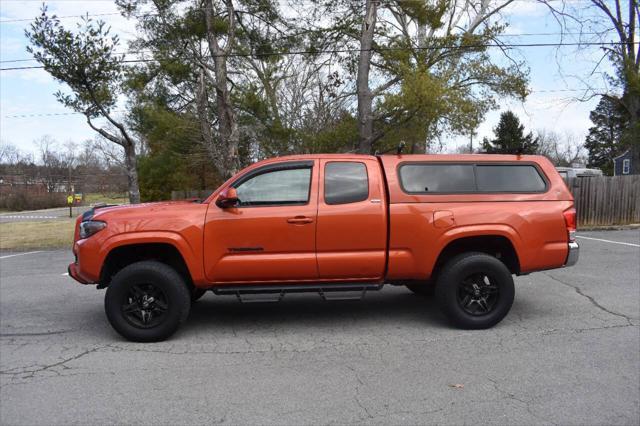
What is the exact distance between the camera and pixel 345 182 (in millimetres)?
5328

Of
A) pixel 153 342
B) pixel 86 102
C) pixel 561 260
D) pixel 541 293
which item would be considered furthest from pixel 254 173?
Answer: pixel 86 102

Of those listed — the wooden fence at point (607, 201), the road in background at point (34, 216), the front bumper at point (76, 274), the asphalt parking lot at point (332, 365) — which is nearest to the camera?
the asphalt parking lot at point (332, 365)

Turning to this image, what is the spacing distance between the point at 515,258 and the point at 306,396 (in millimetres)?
3021

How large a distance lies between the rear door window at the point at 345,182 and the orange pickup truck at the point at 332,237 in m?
0.01

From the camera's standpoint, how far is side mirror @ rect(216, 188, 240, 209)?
4.99 metres

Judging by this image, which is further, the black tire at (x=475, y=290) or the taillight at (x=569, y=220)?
Answer: the taillight at (x=569, y=220)

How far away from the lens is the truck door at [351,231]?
5.14 m

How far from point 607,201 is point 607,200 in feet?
0.13

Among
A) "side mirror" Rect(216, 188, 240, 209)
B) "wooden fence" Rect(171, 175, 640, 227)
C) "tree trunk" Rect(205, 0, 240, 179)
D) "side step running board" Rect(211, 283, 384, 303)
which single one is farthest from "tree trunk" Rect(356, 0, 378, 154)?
"side mirror" Rect(216, 188, 240, 209)

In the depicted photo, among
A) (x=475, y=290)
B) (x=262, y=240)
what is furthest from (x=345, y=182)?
(x=475, y=290)

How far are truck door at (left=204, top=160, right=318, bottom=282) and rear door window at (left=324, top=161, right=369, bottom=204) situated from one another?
20 cm

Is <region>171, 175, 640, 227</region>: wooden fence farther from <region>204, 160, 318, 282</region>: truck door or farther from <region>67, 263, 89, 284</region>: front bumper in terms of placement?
<region>67, 263, 89, 284</region>: front bumper

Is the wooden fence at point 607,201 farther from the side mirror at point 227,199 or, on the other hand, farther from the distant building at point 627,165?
the side mirror at point 227,199

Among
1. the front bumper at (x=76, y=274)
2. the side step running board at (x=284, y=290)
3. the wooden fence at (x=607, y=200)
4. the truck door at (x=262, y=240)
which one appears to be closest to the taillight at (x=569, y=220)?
the side step running board at (x=284, y=290)
